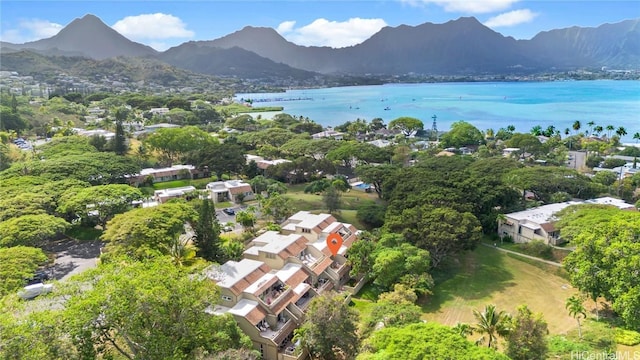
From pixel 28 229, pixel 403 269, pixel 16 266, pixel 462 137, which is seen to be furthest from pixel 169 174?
pixel 462 137

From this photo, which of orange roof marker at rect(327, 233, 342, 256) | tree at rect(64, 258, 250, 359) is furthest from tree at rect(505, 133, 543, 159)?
tree at rect(64, 258, 250, 359)

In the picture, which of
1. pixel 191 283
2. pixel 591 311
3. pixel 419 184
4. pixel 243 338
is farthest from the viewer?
pixel 419 184

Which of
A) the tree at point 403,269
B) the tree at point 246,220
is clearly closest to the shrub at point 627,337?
the tree at point 403,269

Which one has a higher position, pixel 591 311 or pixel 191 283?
pixel 191 283

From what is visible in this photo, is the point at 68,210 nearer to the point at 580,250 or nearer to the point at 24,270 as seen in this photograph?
the point at 24,270

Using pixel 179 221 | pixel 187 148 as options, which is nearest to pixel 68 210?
pixel 179 221

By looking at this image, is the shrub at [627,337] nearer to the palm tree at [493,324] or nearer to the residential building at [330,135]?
the palm tree at [493,324]
